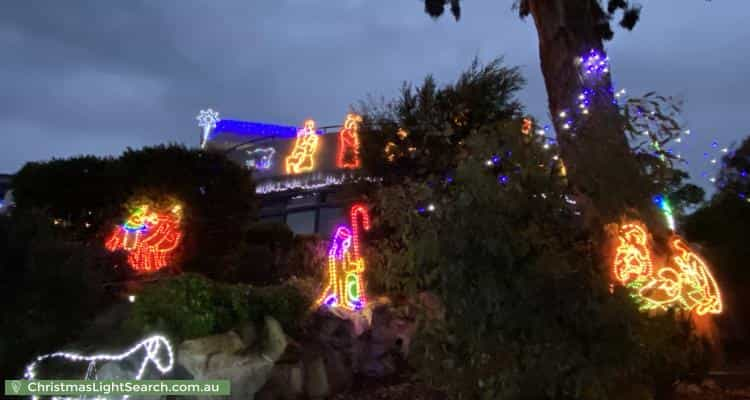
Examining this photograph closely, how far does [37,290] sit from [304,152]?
1482 cm

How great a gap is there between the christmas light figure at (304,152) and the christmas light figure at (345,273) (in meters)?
9.49

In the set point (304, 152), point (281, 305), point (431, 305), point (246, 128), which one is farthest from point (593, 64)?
point (246, 128)

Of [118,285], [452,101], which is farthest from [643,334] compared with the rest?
[452,101]

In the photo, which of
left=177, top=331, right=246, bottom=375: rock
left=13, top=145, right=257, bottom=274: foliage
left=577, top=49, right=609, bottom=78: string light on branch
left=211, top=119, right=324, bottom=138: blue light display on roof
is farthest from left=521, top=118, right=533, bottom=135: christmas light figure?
left=211, top=119, right=324, bottom=138: blue light display on roof

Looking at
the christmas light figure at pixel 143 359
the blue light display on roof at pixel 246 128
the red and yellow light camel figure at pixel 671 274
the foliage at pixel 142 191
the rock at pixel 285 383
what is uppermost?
the blue light display on roof at pixel 246 128

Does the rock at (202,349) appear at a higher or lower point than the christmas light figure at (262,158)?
lower

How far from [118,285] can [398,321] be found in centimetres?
443

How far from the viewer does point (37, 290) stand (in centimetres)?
613

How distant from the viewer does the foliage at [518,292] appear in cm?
388

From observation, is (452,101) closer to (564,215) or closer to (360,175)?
(360,175)

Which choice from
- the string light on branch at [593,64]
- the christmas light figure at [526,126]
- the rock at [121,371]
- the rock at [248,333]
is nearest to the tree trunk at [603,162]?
the christmas light figure at [526,126]

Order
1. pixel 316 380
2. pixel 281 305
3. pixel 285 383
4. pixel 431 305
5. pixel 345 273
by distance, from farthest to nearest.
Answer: pixel 345 273
pixel 281 305
pixel 316 380
pixel 285 383
pixel 431 305

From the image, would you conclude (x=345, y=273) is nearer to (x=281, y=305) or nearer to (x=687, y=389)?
(x=281, y=305)

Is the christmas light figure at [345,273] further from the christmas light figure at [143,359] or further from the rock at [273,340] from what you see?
the christmas light figure at [143,359]
